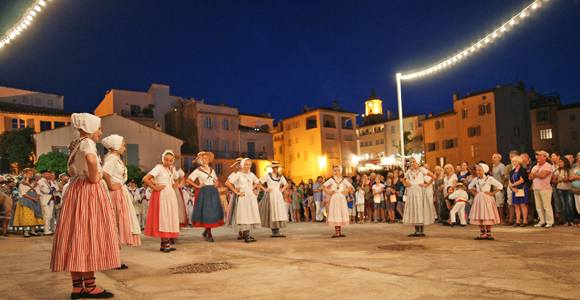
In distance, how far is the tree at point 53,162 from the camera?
32.2m

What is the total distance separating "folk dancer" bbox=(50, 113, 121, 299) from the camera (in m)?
4.25

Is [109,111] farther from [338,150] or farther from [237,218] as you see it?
[237,218]

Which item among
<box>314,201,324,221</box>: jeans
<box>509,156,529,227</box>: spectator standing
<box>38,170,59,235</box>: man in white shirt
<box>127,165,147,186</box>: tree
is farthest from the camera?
<box>127,165,147,186</box>: tree

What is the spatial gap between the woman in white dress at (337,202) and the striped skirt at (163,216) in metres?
3.93

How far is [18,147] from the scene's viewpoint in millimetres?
37219

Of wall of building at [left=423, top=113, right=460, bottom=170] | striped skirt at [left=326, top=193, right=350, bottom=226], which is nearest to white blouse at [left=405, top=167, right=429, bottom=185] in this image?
striped skirt at [left=326, top=193, right=350, bottom=226]

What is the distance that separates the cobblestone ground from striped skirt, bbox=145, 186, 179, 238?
0.43 m

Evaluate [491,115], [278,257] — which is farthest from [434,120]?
[278,257]

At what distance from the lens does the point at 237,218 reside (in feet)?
32.4

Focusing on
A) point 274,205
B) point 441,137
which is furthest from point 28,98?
point 441,137

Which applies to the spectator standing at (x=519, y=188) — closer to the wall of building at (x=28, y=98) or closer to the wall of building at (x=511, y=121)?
the wall of building at (x=511, y=121)

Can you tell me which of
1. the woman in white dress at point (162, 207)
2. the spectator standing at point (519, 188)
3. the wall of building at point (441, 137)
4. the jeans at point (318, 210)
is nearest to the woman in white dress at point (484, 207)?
the spectator standing at point (519, 188)

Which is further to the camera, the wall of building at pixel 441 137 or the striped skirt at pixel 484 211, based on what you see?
the wall of building at pixel 441 137

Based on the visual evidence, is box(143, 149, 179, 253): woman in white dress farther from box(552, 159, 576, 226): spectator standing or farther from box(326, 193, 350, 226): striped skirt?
box(552, 159, 576, 226): spectator standing
